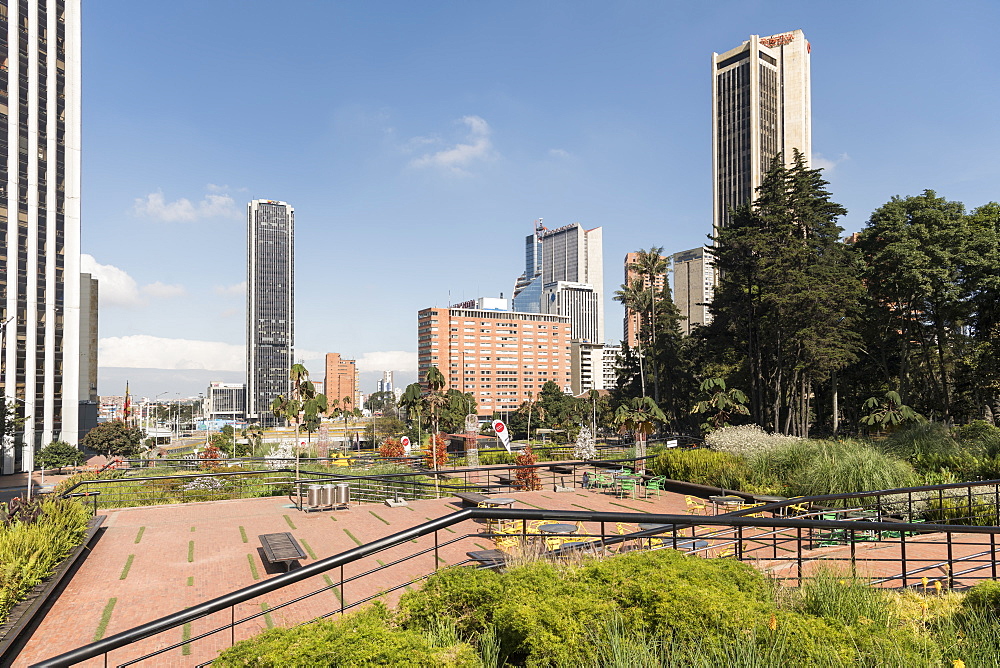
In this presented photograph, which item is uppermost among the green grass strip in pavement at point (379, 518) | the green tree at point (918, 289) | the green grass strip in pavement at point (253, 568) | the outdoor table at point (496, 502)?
the green tree at point (918, 289)

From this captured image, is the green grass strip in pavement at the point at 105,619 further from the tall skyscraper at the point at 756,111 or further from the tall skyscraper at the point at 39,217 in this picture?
the tall skyscraper at the point at 756,111

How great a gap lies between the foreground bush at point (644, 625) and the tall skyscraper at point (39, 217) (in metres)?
65.0

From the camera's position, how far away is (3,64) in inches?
2275

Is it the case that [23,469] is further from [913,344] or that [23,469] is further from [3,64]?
[913,344]

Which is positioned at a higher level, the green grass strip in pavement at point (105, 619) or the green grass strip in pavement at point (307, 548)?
the green grass strip in pavement at point (105, 619)

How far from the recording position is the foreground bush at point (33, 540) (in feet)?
22.8

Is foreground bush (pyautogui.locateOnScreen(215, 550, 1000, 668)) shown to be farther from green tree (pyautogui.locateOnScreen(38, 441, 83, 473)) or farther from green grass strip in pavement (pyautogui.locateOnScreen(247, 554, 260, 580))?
green tree (pyautogui.locateOnScreen(38, 441, 83, 473))

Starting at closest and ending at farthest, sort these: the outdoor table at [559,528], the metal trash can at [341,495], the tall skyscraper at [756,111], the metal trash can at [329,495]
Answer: the outdoor table at [559,528] < the metal trash can at [329,495] < the metal trash can at [341,495] < the tall skyscraper at [756,111]

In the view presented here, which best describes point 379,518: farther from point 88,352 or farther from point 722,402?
point 88,352

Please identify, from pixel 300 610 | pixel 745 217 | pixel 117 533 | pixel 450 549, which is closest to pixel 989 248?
pixel 745 217

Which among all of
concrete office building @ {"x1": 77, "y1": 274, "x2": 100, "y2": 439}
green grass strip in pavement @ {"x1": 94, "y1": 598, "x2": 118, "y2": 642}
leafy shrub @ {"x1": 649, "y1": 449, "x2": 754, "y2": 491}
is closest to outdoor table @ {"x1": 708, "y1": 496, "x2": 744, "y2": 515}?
leafy shrub @ {"x1": 649, "y1": 449, "x2": 754, "y2": 491}

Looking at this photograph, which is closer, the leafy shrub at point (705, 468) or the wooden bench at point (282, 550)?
the wooden bench at point (282, 550)

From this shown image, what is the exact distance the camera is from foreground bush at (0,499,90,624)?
695 centimetres

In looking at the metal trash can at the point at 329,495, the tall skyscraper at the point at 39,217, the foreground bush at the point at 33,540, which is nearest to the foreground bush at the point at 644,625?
the foreground bush at the point at 33,540
